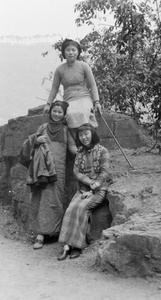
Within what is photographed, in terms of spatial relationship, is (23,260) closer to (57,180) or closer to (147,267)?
(57,180)

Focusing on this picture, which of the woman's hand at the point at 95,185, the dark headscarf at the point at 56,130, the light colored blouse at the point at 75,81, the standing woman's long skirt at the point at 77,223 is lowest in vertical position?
the standing woman's long skirt at the point at 77,223

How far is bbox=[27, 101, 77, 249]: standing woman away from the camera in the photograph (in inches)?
218

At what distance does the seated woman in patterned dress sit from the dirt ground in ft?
0.68

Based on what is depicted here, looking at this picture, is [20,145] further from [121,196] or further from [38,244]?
[121,196]

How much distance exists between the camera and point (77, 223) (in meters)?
4.92

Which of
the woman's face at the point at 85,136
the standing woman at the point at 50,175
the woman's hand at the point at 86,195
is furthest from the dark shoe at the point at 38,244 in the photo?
the woman's face at the point at 85,136

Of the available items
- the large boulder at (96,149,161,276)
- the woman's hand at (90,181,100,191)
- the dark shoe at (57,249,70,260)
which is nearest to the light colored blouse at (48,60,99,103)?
the large boulder at (96,149,161,276)

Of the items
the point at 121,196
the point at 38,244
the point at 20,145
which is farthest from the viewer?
the point at 20,145

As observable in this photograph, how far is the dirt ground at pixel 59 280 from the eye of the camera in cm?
366

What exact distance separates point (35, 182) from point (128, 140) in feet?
8.66

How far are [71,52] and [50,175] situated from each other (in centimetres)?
192

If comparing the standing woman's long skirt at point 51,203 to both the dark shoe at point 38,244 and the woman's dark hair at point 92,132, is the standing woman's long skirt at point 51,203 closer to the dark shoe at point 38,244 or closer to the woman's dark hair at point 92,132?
the dark shoe at point 38,244

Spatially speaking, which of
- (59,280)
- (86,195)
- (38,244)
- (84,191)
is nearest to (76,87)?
(84,191)

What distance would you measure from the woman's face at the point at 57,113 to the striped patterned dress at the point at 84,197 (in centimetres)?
66
